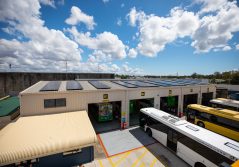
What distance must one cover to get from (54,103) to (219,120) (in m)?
18.3

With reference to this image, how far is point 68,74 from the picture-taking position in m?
34.5

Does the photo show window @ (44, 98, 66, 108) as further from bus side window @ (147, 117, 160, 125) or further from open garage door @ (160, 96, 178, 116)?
open garage door @ (160, 96, 178, 116)

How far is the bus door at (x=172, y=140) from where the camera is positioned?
1067 cm

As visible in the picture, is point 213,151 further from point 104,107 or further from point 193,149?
point 104,107

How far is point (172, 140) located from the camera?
11.0 meters

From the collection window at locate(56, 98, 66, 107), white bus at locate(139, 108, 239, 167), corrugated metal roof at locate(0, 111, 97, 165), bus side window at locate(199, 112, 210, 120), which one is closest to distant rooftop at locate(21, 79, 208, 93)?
window at locate(56, 98, 66, 107)

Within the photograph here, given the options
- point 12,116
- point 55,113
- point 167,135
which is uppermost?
point 55,113

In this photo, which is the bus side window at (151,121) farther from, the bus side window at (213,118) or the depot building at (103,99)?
the bus side window at (213,118)

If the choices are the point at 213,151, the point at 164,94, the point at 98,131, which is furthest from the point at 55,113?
the point at 164,94

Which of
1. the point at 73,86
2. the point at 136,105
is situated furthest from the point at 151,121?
the point at 73,86

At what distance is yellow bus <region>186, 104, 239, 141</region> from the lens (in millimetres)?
12731

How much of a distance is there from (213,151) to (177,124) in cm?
320

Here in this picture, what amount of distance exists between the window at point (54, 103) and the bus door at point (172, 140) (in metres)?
10.8

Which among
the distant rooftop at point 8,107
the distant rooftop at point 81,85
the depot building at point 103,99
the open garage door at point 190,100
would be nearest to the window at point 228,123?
the depot building at point 103,99
